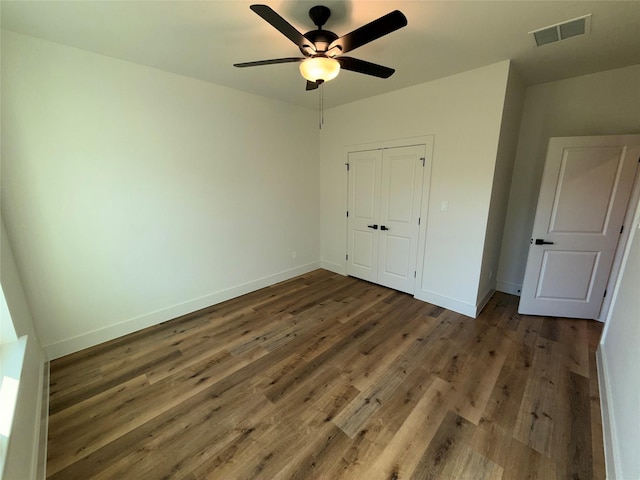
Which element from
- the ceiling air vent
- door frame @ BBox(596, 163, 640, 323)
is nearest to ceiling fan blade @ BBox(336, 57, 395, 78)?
the ceiling air vent

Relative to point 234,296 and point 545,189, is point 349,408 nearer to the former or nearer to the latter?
point 234,296

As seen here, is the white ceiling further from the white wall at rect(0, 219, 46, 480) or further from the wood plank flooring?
the wood plank flooring

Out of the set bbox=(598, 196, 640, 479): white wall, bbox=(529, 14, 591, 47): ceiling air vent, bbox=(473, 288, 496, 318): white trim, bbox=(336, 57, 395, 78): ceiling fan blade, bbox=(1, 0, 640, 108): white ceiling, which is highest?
bbox=(1, 0, 640, 108): white ceiling

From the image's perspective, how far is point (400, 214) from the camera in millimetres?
3533

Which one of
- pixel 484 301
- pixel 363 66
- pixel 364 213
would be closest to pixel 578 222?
pixel 484 301

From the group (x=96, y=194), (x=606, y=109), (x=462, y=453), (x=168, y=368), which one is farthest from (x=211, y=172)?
(x=606, y=109)

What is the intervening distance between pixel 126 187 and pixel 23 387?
1.76 metres

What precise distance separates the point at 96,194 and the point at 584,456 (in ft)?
13.6

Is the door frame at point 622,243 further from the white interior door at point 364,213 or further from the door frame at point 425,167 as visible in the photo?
the white interior door at point 364,213

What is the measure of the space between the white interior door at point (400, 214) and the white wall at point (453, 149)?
176mm

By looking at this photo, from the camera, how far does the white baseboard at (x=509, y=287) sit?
11.7 ft

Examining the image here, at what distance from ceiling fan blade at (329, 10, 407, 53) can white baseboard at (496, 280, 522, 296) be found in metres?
3.63

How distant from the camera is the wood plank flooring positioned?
1.49 meters

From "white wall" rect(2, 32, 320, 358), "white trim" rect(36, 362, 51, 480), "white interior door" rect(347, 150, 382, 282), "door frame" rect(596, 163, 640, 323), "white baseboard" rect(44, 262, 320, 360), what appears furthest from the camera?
"white interior door" rect(347, 150, 382, 282)
